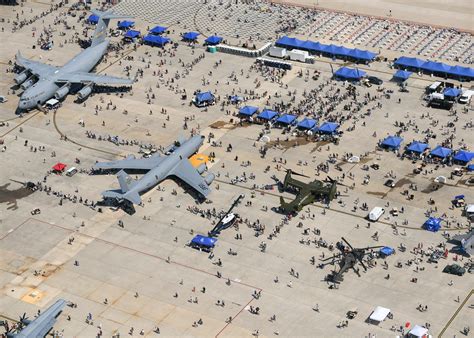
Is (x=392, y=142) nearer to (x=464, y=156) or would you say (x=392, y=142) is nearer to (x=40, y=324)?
(x=464, y=156)

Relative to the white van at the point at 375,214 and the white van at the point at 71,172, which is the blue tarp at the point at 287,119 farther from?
the white van at the point at 71,172

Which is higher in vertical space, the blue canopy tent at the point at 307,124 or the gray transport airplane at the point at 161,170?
the gray transport airplane at the point at 161,170

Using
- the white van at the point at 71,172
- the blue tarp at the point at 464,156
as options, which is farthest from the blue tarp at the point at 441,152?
the white van at the point at 71,172

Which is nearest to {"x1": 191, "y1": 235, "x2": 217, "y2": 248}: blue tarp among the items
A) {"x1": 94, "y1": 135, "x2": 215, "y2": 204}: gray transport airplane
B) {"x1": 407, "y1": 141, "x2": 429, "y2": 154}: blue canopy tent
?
{"x1": 94, "y1": 135, "x2": 215, "y2": 204}: gray transport airplane

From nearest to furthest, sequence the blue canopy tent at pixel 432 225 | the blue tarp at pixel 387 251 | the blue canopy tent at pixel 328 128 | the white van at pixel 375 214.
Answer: the blue tarp at pixel 387 251 → the blue canopy tent at pixel 432 225 → the white van at pixel 375 214 → the blue canopy tent at pixel 328 128

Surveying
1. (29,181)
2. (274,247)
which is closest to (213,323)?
(274,247)

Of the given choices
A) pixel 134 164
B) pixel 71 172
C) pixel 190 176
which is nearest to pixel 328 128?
pixel 190 176

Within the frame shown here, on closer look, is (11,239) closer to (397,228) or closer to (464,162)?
(397,228)
